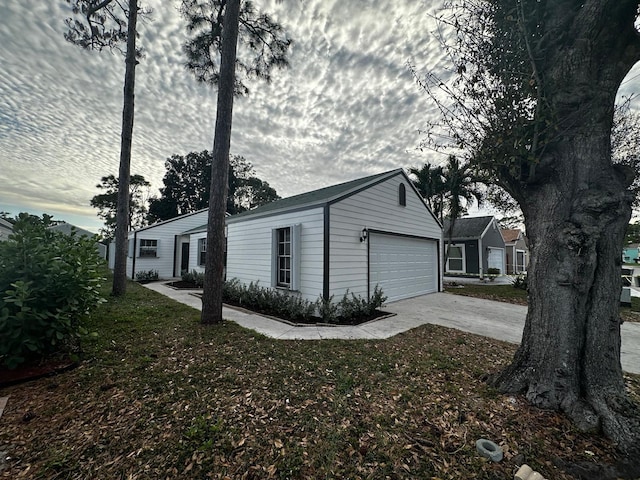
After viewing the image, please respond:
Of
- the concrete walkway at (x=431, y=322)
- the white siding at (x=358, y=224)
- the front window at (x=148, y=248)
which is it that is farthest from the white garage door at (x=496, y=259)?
the front window at (x=148, y=248)

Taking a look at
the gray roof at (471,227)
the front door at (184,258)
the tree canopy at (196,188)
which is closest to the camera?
the front door at (184,258)

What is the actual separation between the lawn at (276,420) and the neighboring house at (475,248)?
17054mm

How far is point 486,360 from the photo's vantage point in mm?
3613

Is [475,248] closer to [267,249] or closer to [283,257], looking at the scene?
[283,257]

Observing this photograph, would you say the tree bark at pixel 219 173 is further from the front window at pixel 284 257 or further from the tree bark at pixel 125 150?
the tree bark at pixel 125 150

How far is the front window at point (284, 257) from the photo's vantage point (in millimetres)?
7106

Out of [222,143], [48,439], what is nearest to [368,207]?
[222,143]

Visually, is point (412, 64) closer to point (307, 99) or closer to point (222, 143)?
point (222, 143)

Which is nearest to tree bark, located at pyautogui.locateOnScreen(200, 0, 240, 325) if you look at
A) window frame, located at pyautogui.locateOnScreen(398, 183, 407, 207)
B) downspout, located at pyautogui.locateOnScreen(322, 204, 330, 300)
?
downspout, located at pyautogui.locateOnScreen(322, 204, 330, 300)

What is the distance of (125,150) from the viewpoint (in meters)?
8.45

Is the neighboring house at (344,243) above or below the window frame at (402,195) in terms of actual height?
below

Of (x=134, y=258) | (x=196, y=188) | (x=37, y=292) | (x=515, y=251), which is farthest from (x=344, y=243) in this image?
(x=196, y=188)

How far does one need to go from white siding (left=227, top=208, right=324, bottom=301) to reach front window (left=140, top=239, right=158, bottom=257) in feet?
26.3

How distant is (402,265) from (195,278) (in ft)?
30.5
